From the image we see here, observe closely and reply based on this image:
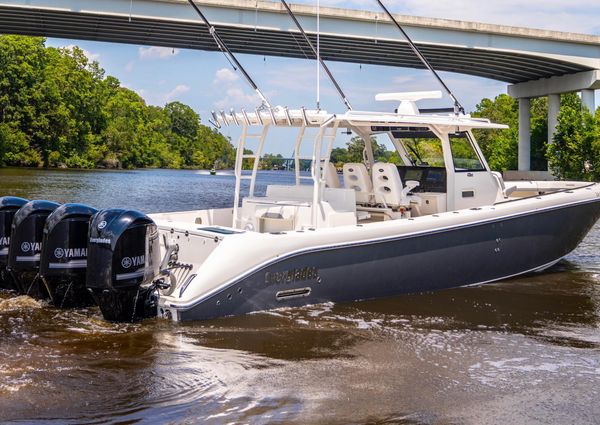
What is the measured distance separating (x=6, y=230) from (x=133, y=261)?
2318 millimetres

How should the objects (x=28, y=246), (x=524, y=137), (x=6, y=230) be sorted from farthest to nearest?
(x=524, y=137), (x=6, y=230), (x=28, y=246)

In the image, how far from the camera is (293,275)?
29.1 feet

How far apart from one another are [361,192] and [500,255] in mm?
2133

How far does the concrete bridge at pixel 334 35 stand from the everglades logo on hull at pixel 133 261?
2297cm

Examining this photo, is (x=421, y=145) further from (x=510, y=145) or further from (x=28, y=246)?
(x=510, y=145)

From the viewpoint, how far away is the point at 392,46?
37906 millimetres

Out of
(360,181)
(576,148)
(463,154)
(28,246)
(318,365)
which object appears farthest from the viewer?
(576,148)

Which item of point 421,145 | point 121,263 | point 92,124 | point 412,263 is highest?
point 92,124

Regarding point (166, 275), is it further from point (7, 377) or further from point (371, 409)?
point (371, 409)

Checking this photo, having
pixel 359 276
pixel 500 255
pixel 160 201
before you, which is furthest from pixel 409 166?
pixel 160 201

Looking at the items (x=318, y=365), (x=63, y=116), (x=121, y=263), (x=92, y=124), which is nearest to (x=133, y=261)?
(x=121, y=263)

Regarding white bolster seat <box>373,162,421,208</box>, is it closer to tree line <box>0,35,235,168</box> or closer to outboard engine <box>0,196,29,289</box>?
outboard engine <box>0,196,29,289</box>

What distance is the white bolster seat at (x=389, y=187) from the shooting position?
35.4 ft

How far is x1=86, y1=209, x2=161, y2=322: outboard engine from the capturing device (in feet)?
25.3
